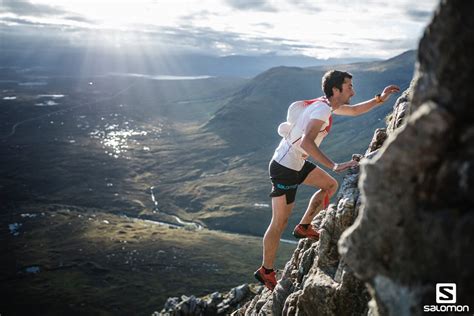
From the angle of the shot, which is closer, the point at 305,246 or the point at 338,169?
the point at 338,169

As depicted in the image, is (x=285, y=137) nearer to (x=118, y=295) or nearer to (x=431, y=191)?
(x=431, y=191)

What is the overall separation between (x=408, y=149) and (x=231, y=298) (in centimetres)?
5554

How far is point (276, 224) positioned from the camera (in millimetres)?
17000

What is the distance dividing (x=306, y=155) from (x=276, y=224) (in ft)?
10.5

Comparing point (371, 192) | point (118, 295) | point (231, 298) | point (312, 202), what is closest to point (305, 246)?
→ point (312, 202)

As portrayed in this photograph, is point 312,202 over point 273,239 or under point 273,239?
over

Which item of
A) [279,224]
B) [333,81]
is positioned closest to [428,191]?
[333,81]

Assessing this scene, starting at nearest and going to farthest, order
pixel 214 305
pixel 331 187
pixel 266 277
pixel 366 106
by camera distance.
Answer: pixel 366 106 → pixel 331 187 → pixel 266 277 → pixel 214 305

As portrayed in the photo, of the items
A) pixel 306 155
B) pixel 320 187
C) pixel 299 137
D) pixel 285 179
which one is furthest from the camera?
pixel 320 187

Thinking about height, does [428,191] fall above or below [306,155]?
above

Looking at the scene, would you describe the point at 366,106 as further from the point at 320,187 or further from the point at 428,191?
the point at 428,191

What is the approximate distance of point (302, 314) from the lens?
631 inches

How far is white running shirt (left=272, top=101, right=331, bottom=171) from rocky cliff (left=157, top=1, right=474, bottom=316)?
198 inches

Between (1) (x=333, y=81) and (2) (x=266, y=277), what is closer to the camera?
(1) (x=333, y=81)
